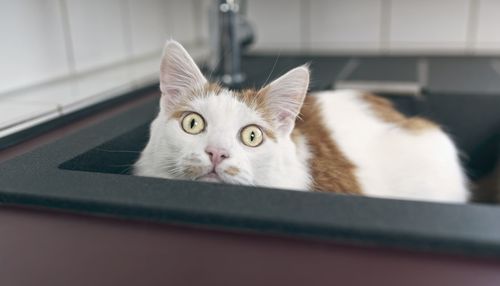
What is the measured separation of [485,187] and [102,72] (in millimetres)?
1070

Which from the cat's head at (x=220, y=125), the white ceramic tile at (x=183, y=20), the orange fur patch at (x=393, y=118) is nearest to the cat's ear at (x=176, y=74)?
the cat's head at (x=220, y=125)

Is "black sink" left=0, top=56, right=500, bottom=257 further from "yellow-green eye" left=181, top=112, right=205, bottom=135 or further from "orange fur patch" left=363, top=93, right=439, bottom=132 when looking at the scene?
"orange fur patch" left=363, top=93, right=439, bottom=132

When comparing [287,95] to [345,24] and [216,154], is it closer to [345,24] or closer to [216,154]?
[216,154]

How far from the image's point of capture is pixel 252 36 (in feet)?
5.00

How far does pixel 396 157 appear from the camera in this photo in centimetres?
103

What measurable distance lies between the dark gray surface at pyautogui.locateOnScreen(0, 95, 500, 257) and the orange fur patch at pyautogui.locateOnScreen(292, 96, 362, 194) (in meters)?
0.26

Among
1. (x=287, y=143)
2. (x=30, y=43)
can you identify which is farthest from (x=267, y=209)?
(x=30, y=43)

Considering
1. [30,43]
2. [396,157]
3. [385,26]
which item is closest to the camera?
[396,157]

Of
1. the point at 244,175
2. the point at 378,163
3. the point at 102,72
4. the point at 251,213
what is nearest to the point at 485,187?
the point at 378,163

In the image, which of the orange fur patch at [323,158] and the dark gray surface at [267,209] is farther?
the orange fur patch at [323,158]

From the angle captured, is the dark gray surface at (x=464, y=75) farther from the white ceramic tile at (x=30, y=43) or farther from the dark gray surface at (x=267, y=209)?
the white ceramic tile at (x=30, y=43)

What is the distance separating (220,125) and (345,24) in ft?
3.90

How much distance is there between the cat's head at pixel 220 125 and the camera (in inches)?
28.3

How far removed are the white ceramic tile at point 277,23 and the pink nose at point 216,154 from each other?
1234mm
